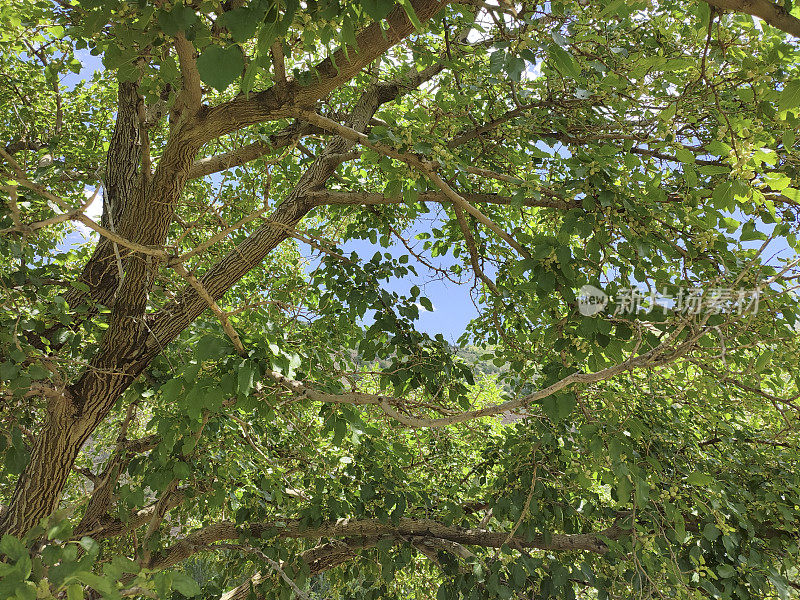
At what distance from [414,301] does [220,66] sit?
2.65 m

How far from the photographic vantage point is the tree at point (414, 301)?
1.94 m

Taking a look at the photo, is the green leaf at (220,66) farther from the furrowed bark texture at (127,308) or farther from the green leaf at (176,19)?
the furrowed bark texture at (127,308)

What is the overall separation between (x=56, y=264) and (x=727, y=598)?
424 cm

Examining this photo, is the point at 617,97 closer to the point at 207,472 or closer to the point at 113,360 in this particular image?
the point at 113,360

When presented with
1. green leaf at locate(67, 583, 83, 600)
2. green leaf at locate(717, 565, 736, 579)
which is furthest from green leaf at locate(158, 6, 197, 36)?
green leaf at locate(717, 565, 736, 579)

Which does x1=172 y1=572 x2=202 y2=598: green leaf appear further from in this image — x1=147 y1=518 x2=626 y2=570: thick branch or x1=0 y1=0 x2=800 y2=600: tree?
x1=147 y1=518 x2=626 y2=570: thick branch

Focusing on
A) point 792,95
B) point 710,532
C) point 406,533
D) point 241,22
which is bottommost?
point 406,533

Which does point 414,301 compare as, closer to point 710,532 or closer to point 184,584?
point 710,532

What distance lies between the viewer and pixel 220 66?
59.7 inches

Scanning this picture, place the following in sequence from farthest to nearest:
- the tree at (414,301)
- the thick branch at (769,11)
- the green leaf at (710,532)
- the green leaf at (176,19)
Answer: the green leaf at (710,532)
the tree at (414,301)
the green leaf at (176,19)
the thick branch at (769,11)

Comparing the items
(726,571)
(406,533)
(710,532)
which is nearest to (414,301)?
(406,533)

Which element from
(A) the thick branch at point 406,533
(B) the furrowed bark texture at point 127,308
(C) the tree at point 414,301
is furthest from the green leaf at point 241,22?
(A) the thick branch at point 406,533

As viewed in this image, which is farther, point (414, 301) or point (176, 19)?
point (414, 301)

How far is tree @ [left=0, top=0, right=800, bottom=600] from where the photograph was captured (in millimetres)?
1938
